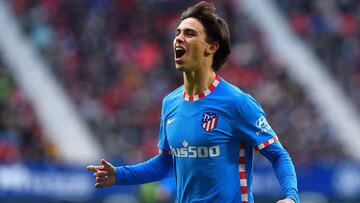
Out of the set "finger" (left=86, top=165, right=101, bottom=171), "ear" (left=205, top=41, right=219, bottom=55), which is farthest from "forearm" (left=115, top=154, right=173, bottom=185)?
"ear" (left=205, top=41, right=219, bottom=55)

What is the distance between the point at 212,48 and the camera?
6.00 meters

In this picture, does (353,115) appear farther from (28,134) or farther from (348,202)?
(28,134)

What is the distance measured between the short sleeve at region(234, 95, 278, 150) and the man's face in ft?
1.26

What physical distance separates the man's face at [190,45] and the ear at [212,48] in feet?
0.05


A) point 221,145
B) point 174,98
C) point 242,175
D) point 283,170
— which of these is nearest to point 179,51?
point 174,98

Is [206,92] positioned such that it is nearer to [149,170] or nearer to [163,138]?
[163,138]

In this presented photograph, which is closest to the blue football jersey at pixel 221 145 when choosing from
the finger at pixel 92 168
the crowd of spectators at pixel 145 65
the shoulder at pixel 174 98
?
the shoulder at pixel 174 98

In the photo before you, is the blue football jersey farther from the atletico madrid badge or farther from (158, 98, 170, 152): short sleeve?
(158, 98, 170, 152): short sleeve

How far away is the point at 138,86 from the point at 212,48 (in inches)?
496

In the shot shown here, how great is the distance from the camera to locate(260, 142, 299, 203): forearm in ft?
18.2

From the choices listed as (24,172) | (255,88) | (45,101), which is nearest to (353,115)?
(255,88)

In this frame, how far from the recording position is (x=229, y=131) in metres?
5.78

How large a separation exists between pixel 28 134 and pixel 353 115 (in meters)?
7.04

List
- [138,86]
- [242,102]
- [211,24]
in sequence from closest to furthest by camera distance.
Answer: [242,102]
[211,24]
[138,86]
